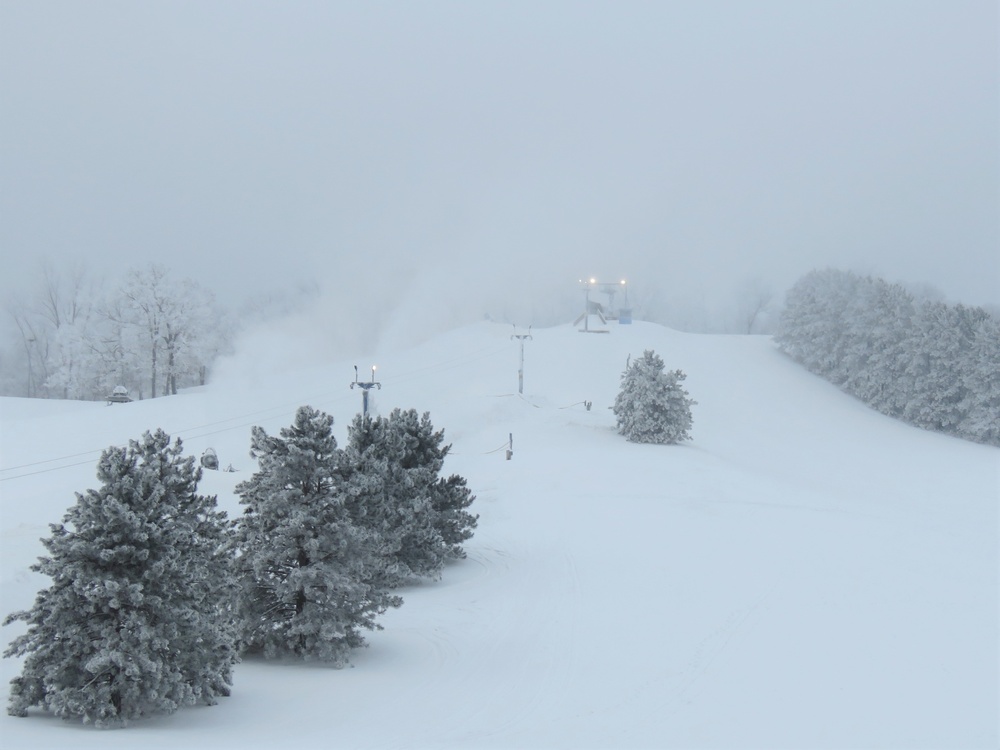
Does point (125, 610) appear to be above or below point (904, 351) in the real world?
above

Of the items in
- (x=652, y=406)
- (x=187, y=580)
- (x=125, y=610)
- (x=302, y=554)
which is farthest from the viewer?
(x=652, y=406)

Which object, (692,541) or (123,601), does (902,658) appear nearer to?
(692,541)

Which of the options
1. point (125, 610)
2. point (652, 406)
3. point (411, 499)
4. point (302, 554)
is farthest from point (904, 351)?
point (125, 610)

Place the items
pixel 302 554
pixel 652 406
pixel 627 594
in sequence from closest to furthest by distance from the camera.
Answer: pixel 302 554 < pixel 627 594 < pixel 652 406

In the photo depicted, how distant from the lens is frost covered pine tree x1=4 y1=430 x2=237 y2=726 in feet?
25.4

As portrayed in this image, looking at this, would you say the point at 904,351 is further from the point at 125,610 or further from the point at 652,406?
the point at 125,610

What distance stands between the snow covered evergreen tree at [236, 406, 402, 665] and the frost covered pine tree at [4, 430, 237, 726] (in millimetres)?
2180

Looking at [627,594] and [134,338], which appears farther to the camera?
[134,338]

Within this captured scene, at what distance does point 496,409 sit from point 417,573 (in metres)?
21.0

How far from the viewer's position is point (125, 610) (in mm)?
7996

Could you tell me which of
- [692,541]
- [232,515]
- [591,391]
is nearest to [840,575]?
[692,541]

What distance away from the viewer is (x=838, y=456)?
124 ft

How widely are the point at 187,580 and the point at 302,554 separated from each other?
113 inches

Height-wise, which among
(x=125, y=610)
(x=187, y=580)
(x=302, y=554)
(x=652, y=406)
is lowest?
(x=652, y=406)
